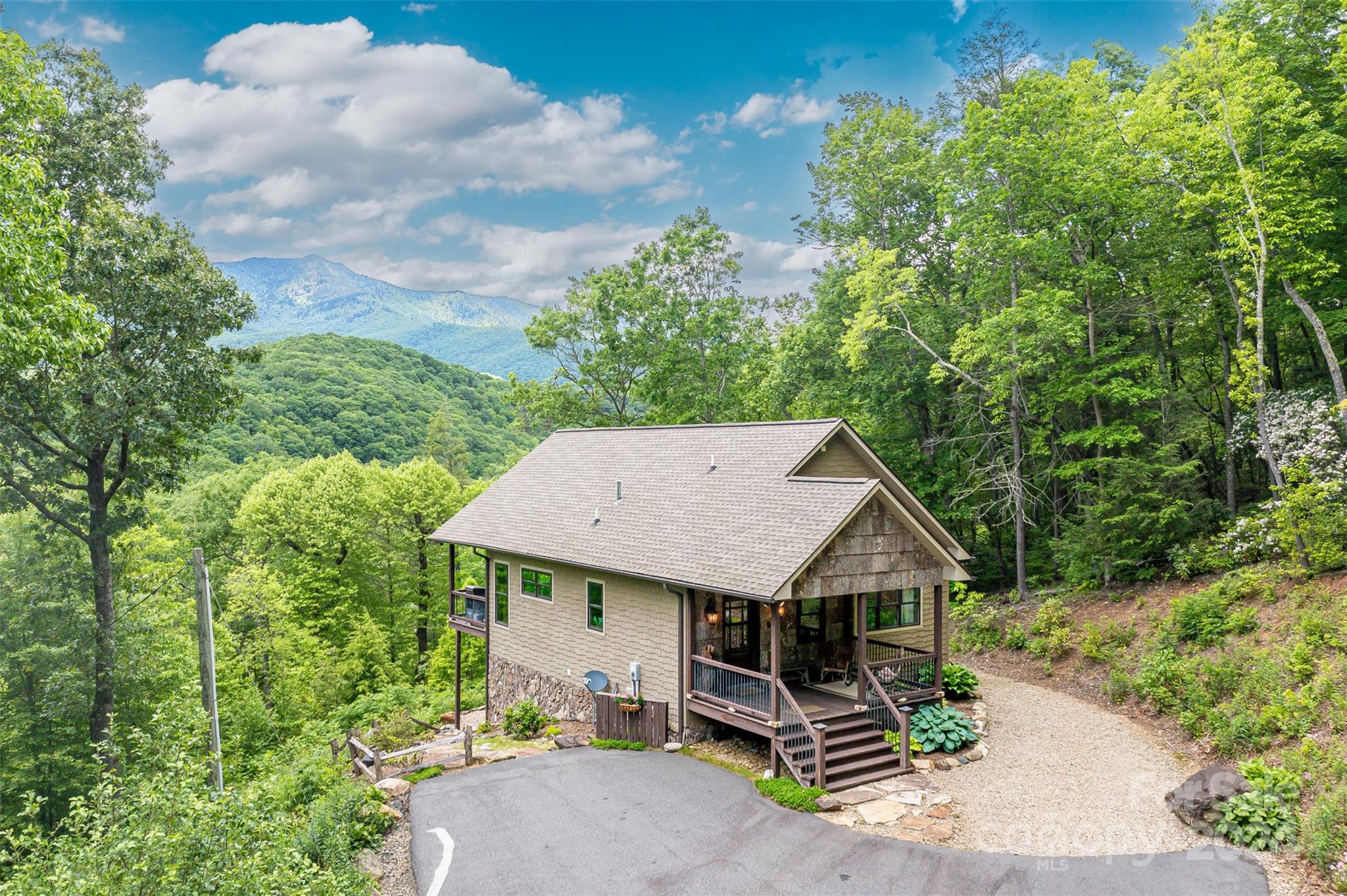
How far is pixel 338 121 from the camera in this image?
4438 centimetres

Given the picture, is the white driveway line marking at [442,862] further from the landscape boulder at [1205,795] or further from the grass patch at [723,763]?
the landscape boulder at [1205,795]

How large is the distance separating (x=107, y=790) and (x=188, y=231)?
17.0m

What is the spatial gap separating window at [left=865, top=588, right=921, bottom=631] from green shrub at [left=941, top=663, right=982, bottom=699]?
5.10 ft

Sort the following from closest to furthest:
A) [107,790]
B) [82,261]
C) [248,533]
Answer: [107,790] < [82,261] < [248,533]

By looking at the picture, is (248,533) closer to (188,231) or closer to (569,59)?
(188,231)

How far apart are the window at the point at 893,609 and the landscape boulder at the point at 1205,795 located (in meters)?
6.63

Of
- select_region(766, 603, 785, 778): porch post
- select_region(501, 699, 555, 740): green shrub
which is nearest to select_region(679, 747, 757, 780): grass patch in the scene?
select_region(766, 603, 785, 778): porch post

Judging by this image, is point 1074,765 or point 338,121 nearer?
point 1074,765

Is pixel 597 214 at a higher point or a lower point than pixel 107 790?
higher

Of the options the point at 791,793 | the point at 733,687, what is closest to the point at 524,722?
the point at 733,687

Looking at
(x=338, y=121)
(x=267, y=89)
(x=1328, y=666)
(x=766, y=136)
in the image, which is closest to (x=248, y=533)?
(x=267, y=89)

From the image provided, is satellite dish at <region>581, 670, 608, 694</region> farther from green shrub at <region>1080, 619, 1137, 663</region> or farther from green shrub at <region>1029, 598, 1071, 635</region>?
green shrub at <region>1029, 598, 1071, 635</region>

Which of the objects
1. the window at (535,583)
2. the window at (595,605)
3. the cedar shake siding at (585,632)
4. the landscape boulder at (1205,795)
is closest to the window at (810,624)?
the cedar shake siding at (585,632)

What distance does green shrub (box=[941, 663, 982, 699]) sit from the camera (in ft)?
52.1
